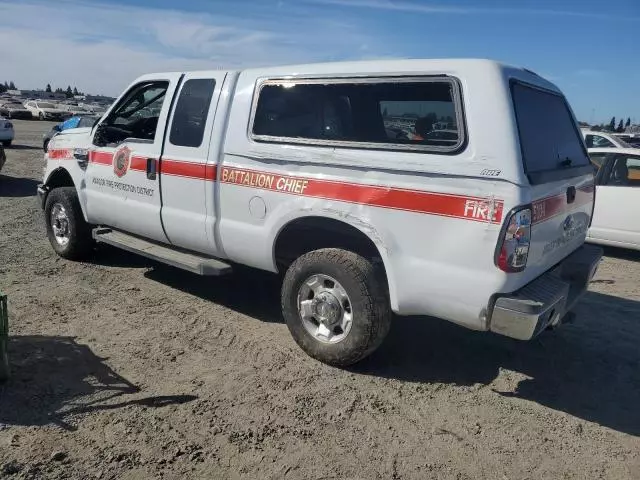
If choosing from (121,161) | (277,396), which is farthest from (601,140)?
(277,396)

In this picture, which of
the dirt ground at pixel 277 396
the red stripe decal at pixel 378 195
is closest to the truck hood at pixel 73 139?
the dirt ground at pixel 277 396

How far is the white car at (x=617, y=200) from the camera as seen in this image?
750cm

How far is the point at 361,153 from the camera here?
3.80 meters

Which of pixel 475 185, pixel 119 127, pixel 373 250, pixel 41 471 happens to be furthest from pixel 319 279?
pixel 119 127

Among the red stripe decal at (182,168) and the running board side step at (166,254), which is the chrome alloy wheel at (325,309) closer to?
the running board side step at (166,254)

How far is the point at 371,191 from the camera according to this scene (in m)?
3.73

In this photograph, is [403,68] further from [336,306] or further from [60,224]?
[60,224]

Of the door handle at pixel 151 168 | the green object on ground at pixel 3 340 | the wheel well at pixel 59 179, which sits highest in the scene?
the door handle at pixel 151 168

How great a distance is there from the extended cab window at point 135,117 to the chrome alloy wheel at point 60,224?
1042mm

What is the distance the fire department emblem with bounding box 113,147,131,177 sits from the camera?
5.38 metres

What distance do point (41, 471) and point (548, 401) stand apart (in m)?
3.13

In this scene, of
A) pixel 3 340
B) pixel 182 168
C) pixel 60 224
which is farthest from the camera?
pixel 60 224

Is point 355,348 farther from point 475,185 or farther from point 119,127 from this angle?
point 119,127

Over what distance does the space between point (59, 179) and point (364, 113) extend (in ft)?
13.8
